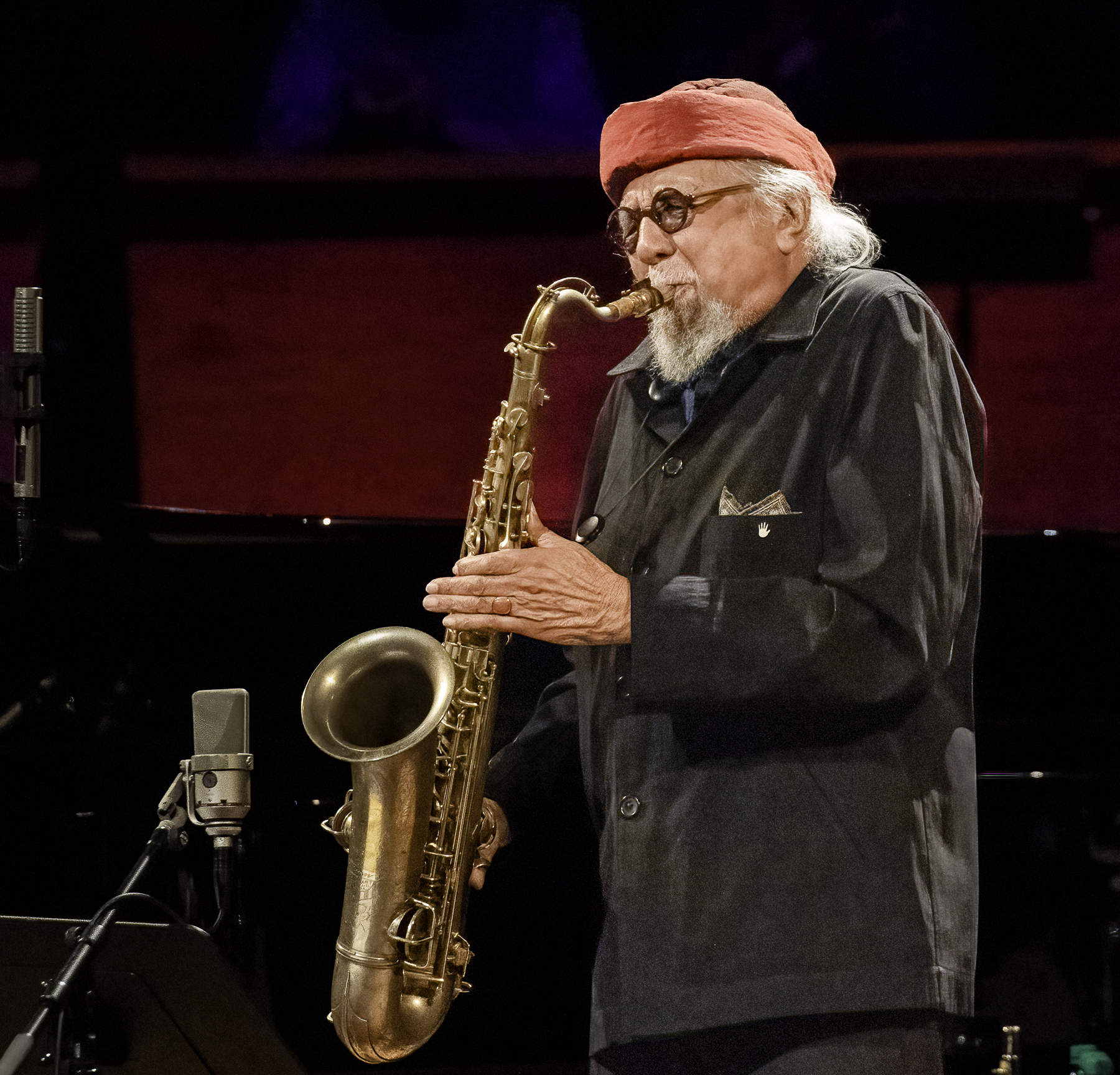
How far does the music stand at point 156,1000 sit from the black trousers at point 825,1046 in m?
0.61

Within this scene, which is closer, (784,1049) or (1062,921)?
(784,1049)

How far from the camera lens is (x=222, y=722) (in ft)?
6.54

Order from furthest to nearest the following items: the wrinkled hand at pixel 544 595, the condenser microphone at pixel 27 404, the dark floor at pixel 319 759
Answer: the dark floor at pixel 319 759 < the condenser microphone at pixel 27 404 < the wrinkled hand at pixel 544 595

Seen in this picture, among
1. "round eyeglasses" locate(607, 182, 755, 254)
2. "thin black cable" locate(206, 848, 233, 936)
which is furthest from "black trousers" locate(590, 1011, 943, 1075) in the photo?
"round eyeglasses" locate(607, 182, 755, 254)

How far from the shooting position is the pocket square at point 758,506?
1912mm

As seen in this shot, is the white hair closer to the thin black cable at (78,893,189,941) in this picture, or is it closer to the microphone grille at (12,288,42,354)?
the microphone grille at (12,288,42,354)

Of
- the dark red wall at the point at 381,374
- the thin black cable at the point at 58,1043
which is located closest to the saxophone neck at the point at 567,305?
the thin black cable at the point at 58,1043

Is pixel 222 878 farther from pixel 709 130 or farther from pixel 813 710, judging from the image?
pixel 709 130

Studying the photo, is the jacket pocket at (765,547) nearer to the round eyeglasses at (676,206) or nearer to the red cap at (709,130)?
the round eyeglasses at (676,206)

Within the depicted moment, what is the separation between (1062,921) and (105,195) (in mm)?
3176

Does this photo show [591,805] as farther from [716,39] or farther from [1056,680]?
[716,39]

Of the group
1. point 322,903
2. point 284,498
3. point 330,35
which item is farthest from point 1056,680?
point 330,35

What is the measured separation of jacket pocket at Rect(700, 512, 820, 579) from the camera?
1889mm

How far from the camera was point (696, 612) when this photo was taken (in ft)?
6.01
